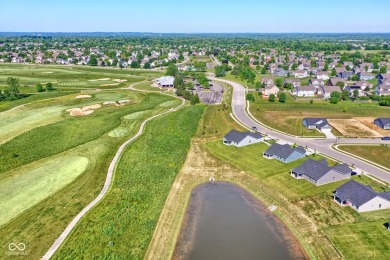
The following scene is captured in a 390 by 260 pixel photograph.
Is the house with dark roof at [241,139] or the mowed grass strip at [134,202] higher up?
the house with dark roof at [241,139]

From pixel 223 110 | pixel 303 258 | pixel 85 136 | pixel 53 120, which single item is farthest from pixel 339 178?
pixel 53 120

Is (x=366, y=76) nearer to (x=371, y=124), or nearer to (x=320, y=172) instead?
(x=371, y=124)

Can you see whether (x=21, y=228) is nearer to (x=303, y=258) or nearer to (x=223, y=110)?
(x=303, y=258)

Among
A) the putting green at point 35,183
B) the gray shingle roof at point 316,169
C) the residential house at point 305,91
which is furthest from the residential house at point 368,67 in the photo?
the putting green at point 35,183

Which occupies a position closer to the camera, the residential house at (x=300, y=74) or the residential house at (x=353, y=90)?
the residential house at (x=353, y=90)

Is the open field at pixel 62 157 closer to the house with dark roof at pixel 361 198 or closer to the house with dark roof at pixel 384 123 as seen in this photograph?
the house with dark roof at pixel 361 198

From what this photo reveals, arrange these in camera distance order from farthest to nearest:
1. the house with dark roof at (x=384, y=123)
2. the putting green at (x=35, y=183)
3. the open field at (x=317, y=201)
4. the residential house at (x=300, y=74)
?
the residential house at (x=300, y=74), the house with dark roof at (x=384, y=123), the putting green at (x=35, y=183), the open field at (x=317, y=201)

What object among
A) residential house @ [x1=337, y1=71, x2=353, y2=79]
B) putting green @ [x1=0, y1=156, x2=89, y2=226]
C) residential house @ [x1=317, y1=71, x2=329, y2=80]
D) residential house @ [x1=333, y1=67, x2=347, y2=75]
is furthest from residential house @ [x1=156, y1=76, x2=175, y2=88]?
residential house @ [x1=333, y1=67, x2=347, y2=75]

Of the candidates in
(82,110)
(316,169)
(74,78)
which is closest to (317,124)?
(316,169)
